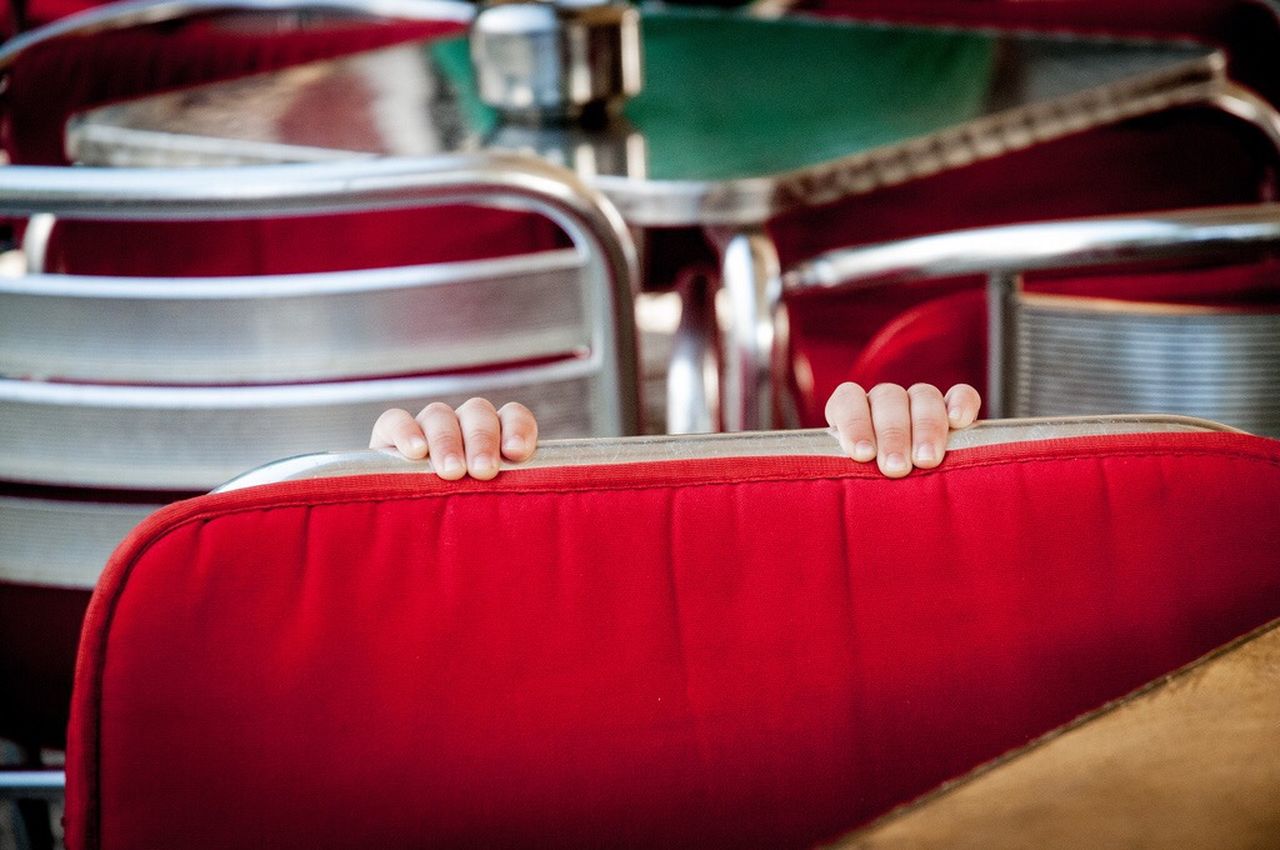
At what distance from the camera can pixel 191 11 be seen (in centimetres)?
226

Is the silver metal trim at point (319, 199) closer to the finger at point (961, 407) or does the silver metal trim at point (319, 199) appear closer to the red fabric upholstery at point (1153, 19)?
the finger at point (961, 407)

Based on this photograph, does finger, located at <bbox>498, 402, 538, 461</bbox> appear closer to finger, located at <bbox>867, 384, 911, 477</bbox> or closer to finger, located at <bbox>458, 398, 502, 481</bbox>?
finger, located at <bbox>458, 398, 502, 481</bbox>

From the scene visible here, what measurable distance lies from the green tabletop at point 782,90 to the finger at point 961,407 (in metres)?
0.56

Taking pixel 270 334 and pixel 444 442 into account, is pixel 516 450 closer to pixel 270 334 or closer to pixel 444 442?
pixel 444 442

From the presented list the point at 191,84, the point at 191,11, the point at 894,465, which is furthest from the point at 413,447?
the point at 191,11

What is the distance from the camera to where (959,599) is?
58 centimetres

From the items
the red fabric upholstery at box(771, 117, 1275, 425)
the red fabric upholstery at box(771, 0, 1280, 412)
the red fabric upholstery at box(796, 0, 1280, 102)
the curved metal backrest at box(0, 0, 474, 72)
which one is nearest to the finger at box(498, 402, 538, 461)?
the red fabric upholstery at box(771, 0, 1280, 412)

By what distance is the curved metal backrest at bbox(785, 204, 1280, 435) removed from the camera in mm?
912

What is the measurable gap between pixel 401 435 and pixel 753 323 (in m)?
0.57

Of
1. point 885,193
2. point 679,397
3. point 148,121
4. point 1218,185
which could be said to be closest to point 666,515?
point 679,397

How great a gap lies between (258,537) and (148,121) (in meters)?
1.02

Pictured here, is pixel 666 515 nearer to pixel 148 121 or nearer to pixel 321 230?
pixel 321 230

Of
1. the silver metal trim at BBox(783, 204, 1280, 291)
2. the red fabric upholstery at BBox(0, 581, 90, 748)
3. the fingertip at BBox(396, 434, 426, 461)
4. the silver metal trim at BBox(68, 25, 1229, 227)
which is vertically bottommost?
the red fabric upholstery at BBox(0, 581, 90, 748)

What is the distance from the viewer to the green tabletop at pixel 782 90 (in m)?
1.25
